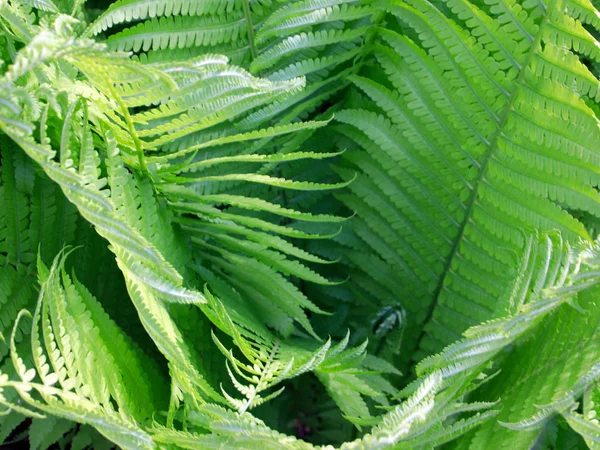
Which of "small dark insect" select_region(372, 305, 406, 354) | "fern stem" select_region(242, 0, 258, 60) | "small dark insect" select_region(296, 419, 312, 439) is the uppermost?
"fern stem" select_region(242, 0, 258, 60)

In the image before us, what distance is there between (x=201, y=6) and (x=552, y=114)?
49cm

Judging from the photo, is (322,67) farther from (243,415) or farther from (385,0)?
(243,415)

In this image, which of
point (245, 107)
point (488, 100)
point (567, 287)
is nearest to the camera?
point (567, 287)

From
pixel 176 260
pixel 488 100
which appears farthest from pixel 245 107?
pixel 488 100

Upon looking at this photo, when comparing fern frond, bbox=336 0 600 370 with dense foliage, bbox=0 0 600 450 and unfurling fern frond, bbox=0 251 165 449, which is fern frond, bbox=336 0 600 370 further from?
unfurling fern frond, bbox=0 251 165 449

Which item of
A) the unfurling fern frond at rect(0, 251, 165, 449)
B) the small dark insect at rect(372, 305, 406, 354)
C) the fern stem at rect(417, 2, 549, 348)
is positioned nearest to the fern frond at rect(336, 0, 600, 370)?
the fern stem at rect(417, 2, 549, 348)

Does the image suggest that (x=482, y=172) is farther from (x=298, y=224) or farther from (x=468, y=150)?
(x=298, y=224)

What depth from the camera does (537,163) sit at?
0.80 meters

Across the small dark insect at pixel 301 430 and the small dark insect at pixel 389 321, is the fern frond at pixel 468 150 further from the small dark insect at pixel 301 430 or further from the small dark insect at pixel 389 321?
the small dark insect at pixel 301 430

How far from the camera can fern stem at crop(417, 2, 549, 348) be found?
77 cm

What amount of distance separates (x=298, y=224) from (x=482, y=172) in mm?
309

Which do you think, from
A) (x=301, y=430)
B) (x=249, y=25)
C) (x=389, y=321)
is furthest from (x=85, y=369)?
(x=301, y=430)

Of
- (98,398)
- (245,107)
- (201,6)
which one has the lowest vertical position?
(98,398)

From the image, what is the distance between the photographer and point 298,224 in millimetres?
1011
